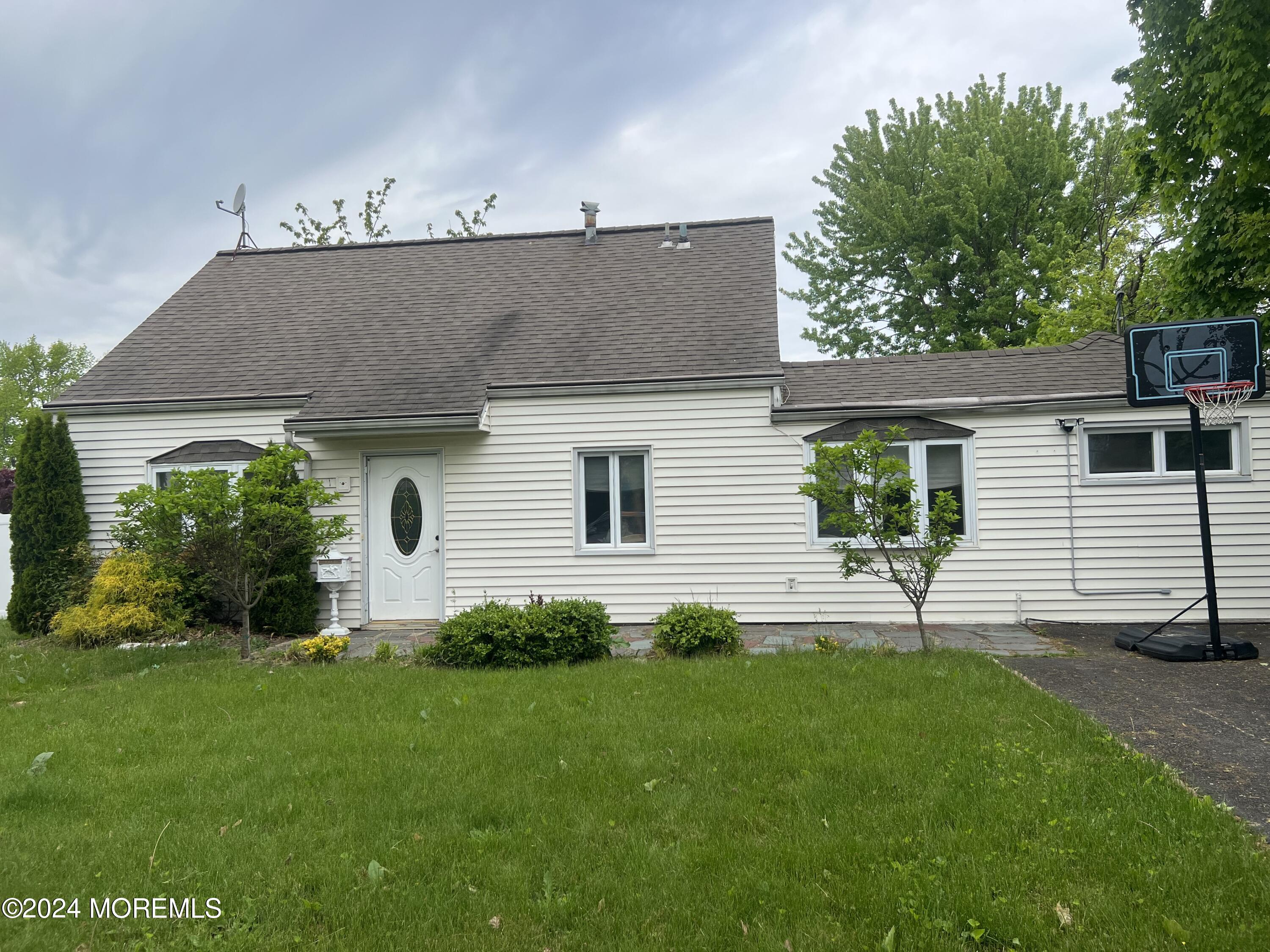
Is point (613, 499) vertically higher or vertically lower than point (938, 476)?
lower

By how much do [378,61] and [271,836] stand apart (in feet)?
35.8

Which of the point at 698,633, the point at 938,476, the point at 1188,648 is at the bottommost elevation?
the point at 1188,648

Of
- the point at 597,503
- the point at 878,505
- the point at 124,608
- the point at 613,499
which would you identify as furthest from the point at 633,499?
the point at 124,608

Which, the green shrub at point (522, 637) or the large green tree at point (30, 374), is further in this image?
the large green tree at point (30, 374)

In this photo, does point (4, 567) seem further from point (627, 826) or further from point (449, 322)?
point (627, 826)

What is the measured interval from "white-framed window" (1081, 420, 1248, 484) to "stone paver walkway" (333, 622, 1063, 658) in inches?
89.4

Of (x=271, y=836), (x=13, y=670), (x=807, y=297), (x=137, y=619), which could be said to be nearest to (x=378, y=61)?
(x=137, y=619)

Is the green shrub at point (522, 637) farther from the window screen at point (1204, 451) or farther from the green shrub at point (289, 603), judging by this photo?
the window screen at point (1204, 451)

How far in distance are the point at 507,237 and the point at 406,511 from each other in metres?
5.81

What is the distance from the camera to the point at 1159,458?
902 cm

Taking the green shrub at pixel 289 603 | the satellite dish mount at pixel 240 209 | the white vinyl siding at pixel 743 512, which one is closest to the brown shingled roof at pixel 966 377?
the white vinyl siding at pixel 743 512

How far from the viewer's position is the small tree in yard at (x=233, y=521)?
7344 millimetres

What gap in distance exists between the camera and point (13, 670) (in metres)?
7.33

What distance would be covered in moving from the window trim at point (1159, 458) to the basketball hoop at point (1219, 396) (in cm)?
124
